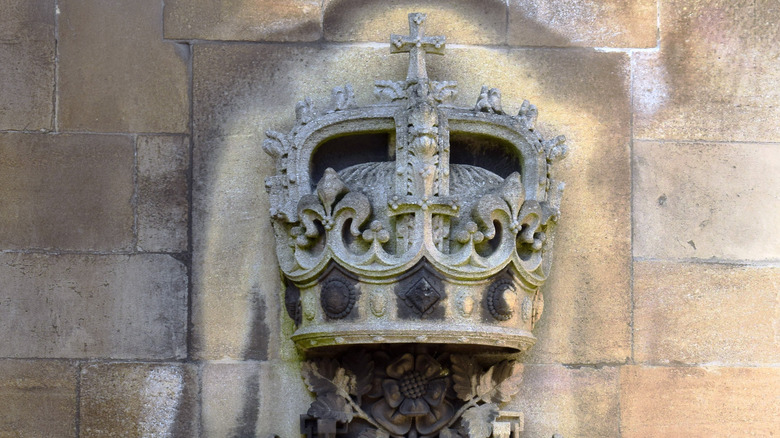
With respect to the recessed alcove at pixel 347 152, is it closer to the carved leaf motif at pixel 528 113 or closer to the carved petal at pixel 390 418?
the carved leaf motif at pixel 528 113

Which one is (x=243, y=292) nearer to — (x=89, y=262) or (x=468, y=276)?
(x=89, y=262)

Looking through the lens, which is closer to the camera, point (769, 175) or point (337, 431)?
point (337, 431)

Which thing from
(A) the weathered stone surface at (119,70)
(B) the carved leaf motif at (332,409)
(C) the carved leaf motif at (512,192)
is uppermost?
(A) the weathered stone surface at (119,70)

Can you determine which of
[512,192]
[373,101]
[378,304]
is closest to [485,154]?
[512,192]

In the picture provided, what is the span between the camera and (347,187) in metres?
6.19

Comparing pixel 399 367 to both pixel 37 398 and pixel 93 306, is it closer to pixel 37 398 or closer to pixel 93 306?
pixel 93 306

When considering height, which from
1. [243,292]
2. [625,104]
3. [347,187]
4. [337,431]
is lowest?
[337,431]

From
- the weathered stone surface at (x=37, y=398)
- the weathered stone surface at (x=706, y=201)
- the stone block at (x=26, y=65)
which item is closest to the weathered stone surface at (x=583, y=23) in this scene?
the weathered stone surface at (x=706, y=201)

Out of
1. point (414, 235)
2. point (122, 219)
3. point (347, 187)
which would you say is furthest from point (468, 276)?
point (122, 219)

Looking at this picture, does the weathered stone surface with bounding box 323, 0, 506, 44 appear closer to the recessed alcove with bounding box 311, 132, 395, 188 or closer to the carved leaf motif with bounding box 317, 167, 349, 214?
the recessed alcove with bounding box 311, 132, 395, 188

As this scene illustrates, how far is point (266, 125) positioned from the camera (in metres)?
6.64

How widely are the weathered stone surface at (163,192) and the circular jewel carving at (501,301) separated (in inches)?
62.0

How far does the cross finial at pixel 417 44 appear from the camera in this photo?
6359 mm

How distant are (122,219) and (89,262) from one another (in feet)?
0.88
